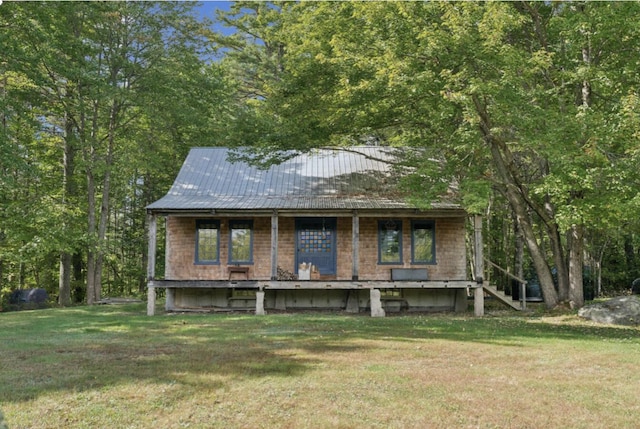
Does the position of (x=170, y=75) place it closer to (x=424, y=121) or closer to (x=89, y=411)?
(x=424, y=121)

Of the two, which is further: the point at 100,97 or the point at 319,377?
the point at 100,97

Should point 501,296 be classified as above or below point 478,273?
below

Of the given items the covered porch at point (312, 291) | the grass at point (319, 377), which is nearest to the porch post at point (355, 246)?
the covered porch at point (312, 291)

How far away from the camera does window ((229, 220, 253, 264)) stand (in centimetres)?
1895

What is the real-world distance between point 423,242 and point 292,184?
16.8 feet

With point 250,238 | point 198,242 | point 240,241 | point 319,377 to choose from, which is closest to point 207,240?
point 198,242

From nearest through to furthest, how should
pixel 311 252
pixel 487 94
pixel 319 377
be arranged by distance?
1. pixel 319 377
2. pixel 487 94
3. pixel 311 252

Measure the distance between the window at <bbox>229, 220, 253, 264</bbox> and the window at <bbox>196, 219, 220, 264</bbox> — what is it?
0.48m

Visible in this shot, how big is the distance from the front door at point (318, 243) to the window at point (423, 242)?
273 centimetres

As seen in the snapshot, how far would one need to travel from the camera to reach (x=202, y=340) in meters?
11.0

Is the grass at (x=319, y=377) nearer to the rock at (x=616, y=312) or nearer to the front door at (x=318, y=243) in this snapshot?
the rock at (x=616, y=312)

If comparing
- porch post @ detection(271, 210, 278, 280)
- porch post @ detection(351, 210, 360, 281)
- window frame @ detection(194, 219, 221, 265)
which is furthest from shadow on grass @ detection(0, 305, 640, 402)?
window frame @ detection(194, 219, 221, 265)

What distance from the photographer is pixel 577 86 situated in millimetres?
16953

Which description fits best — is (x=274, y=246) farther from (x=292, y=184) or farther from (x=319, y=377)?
(x=319, y=377)
